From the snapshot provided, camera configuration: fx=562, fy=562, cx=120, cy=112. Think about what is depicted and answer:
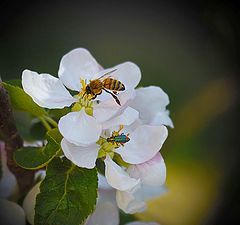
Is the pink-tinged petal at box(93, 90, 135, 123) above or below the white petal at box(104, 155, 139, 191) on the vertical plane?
above

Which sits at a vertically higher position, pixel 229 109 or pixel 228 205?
pixel 229 109

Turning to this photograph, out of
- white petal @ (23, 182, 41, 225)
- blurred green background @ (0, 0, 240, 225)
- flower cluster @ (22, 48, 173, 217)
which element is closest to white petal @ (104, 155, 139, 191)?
flower cluster @ (22, 48, 173, 217)

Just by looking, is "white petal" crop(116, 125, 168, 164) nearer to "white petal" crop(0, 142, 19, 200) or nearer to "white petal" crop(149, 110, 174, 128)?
"white petal" crop(149, 110, 174, 128)

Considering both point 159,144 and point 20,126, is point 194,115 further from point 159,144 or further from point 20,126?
point 159,144

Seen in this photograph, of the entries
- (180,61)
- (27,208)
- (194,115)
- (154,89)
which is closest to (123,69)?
(154,89)

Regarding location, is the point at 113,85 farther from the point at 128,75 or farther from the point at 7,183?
the point at 7,183

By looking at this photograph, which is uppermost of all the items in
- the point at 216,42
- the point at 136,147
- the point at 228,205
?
the point at 136,147

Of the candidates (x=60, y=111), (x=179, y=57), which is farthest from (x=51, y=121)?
(x=179, y=57)
